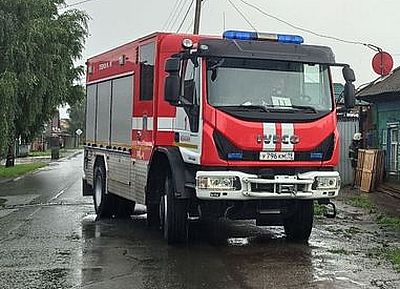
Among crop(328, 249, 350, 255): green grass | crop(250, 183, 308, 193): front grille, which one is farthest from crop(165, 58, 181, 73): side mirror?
crop(328, 249, 350, 255): green grass

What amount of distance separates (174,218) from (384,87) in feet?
47.6

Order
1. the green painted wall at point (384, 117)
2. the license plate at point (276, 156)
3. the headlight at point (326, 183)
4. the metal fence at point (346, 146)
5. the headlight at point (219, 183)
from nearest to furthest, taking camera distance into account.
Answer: the headlight at point (219, 183) < the license plate at point (276, 156) < the headlight at point (326, 183) < the green painted wall at point (384, 117) < the metal fence at point (346, 146)

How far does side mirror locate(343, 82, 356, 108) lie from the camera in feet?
36.0

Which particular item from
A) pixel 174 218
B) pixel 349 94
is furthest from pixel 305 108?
pixel 174 218

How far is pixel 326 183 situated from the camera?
419 inches

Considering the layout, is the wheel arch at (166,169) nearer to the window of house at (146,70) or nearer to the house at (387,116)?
the window of house at (146,70)

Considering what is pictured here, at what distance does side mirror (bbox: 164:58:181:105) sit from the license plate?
1.48 metres

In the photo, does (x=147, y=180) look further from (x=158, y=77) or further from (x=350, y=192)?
(x=350, y=192)

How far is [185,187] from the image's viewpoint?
412 inches

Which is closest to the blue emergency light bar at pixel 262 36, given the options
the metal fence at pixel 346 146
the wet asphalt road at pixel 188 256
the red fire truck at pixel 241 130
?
the red fire truck at pixel 241 130

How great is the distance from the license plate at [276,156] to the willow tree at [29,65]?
16.1 metres

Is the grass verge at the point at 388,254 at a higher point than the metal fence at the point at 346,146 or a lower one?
lower

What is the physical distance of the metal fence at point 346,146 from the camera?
81.3ft

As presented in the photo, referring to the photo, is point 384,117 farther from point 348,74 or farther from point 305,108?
point 305,108
